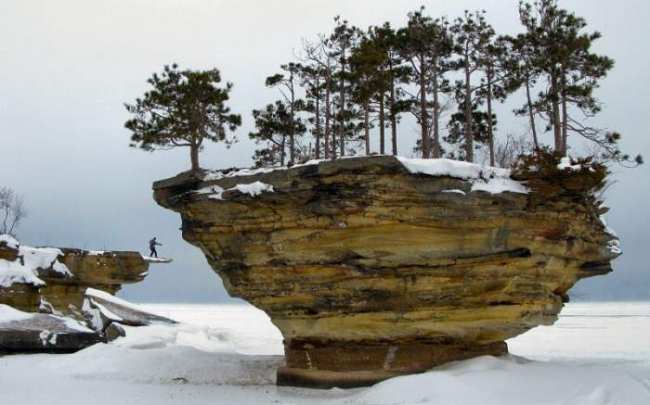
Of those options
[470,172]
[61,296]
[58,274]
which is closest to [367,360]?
[470,172]

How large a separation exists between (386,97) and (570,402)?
1283 centimetres

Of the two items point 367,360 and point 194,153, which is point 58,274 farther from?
point 367,360

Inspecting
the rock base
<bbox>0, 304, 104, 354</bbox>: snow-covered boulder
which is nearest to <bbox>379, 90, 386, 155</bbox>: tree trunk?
the rock base

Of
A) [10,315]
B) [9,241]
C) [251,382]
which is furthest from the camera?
[9,241]

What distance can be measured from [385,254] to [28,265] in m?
22.8

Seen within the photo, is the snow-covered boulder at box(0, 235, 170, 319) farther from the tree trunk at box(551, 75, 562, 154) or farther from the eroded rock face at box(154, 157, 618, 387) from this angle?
the tree trunk at box(551, 75, 562, 154)

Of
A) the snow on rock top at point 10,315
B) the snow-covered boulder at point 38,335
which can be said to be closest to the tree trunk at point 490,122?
the snow-covered boulder at point 38,335

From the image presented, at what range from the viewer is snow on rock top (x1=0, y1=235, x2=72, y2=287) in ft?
102

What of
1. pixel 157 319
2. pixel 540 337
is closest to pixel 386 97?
pixel 157 319

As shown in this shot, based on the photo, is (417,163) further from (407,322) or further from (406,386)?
(406,386)

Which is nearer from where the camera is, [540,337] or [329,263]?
[329,263]

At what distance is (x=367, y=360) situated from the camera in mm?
18422

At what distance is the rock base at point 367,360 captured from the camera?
59.5 feet

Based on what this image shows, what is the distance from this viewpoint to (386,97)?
23.7 m
